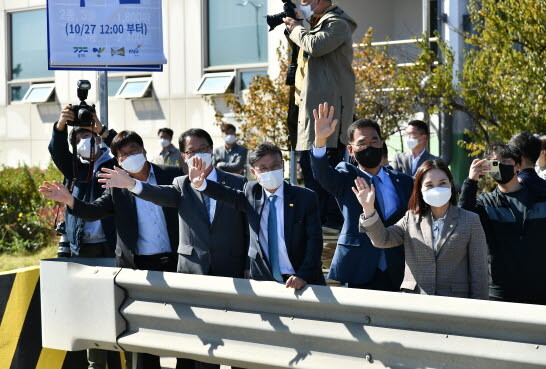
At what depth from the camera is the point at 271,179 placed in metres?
5.95

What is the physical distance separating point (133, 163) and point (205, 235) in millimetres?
827

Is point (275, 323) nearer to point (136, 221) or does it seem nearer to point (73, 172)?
point (136, 221)

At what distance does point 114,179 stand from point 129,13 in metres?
2.78

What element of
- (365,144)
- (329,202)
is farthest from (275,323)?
(329,202)

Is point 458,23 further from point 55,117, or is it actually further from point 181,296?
point 181,296

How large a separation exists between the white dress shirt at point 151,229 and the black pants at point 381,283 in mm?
1548

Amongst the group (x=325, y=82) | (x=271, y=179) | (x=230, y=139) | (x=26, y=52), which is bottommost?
(x=271, y=179)

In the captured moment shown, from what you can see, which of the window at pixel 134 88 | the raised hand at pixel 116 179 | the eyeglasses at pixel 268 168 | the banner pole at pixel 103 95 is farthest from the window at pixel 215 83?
the eyeglasses at pixel 268 168

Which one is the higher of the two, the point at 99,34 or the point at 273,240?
the point at 99,34

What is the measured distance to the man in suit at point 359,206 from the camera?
236 inches

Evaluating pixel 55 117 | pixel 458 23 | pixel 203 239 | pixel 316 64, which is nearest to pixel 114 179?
pixel 203 239

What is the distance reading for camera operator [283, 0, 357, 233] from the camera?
7516mm

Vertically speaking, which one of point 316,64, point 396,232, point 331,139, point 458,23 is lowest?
point 396,232

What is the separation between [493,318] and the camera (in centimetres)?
438
